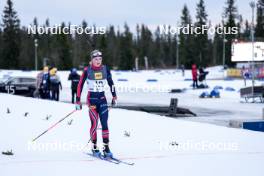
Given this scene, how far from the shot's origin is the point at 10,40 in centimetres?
7788

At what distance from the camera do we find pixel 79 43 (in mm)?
112125

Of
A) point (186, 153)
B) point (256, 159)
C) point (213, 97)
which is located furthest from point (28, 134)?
point (213, 97)

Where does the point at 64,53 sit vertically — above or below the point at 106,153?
Result: above

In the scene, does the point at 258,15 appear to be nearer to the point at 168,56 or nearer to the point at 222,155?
the point at 168,56

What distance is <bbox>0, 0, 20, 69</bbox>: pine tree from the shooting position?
77.4 metres

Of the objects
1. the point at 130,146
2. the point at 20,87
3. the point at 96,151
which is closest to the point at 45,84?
the point at 20,87

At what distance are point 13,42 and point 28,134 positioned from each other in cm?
7054

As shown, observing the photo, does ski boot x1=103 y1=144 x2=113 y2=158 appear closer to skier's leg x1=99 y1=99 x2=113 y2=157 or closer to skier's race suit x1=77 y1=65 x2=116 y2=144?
skier's leg x1=99 y1=99 x2=113 y2=157
